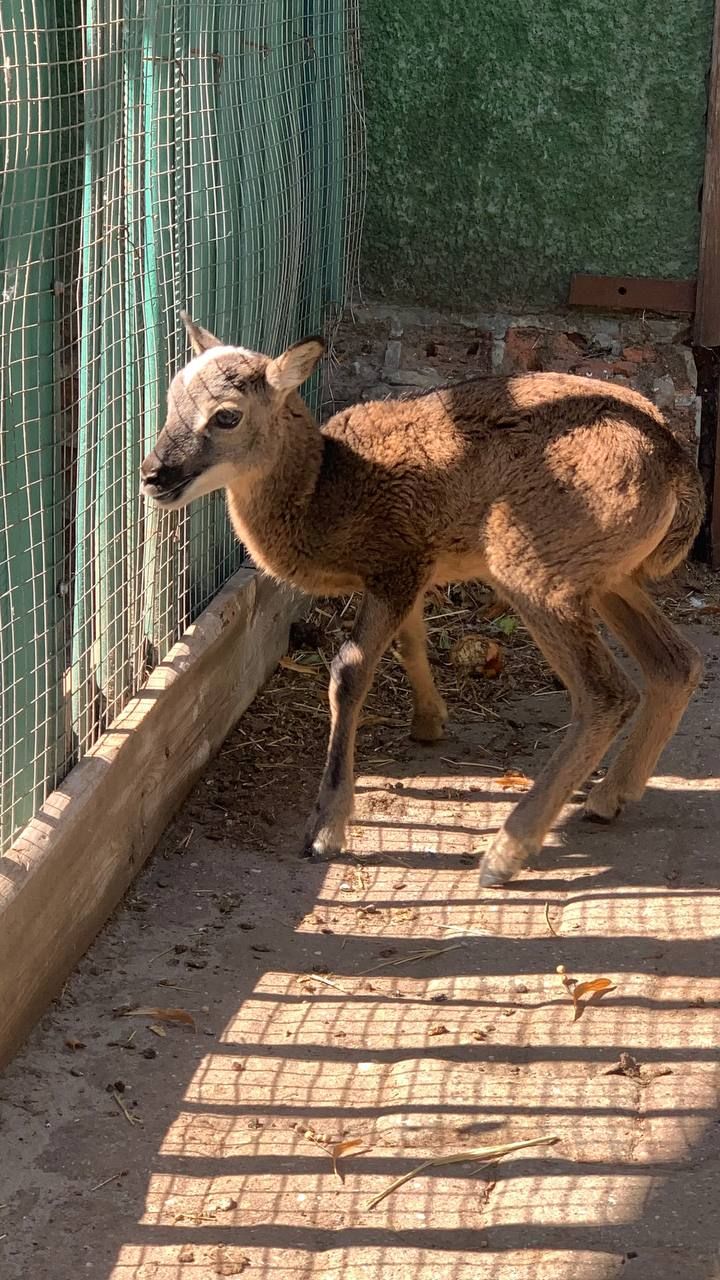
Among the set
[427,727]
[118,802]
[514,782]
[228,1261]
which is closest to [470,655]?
[427,727]

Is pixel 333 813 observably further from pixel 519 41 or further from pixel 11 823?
pixel 519 41

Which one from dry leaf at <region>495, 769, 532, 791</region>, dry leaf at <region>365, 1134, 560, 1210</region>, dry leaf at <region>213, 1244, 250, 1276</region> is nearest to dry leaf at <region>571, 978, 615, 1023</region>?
dry leaf at <region>365, 1134, 560, 1210</region>

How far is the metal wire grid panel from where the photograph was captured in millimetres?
4273

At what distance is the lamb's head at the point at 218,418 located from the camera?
212 inches

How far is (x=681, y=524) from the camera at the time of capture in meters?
5.75

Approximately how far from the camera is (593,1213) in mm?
3721

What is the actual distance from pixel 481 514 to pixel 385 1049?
2.08 m

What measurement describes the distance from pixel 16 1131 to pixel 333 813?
1.98 m

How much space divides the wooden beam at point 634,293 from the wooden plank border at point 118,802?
98.8 inches

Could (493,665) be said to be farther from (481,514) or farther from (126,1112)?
(126,1112)

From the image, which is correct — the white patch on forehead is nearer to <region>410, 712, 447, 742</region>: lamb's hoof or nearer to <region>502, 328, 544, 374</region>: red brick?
<region>410, 712, 447, 742</region>: lamb's hoof

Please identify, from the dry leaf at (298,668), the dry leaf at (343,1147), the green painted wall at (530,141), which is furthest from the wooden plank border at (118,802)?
the green painted wall at (530,141)

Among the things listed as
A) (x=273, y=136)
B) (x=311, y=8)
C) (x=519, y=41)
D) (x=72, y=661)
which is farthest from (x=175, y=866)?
(x=519, y=41)

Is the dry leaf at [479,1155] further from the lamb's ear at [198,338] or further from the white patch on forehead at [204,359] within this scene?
the lamb's ear at [198,338]
